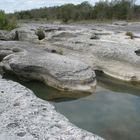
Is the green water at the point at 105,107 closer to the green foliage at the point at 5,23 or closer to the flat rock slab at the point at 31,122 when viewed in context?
the flat rock slab at the point at 31,122

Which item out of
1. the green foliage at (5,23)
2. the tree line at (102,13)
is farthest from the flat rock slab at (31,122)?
the tree line at (102,13)

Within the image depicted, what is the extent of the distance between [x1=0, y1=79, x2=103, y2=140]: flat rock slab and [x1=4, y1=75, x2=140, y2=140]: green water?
1671 millimetres

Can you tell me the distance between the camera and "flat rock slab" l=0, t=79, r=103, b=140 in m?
6.92

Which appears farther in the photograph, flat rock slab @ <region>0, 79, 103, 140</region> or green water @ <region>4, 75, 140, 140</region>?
green water @ <region>4, 75, 140, 140</region>

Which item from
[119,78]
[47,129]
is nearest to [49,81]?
[119,78]

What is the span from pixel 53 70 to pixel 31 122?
6.22 metres

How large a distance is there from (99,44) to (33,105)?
10.8 m

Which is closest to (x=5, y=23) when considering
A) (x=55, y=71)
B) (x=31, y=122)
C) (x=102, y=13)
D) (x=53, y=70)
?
(x=53, y=70)

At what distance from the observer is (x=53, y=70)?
13602mm

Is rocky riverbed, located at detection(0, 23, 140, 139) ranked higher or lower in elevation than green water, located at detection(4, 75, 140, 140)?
higher

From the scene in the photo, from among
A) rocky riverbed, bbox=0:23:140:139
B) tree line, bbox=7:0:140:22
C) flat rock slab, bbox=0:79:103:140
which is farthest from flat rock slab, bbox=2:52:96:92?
tree line, bbox=7:0:140:22

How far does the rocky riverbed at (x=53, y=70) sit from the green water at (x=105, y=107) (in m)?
0.59

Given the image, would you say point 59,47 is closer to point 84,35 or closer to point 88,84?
point 84,35

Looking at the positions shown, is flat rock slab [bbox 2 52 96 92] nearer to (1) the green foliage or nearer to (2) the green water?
(2) the green water
